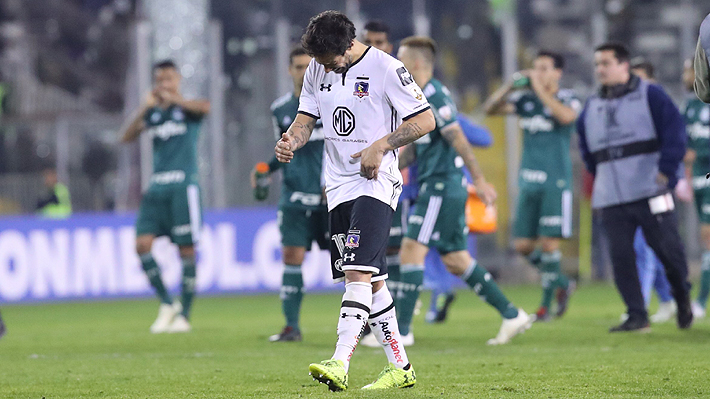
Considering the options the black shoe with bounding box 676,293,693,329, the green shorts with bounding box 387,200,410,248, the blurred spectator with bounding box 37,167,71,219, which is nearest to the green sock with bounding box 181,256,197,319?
the green shorts with bounding box 387,200,410,248

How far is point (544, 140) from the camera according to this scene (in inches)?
425

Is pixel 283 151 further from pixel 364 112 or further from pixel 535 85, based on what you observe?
pixel 535 85

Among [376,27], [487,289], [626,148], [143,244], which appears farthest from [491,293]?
[143,244]

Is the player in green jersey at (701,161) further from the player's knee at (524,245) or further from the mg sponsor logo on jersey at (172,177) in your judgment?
the mg sponsor logo on jersey at (172,177)

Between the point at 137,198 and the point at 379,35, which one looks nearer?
the point at 379,35

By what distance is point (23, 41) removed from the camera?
2389 cm

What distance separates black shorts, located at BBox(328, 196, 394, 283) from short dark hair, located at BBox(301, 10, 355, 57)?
2.52ft

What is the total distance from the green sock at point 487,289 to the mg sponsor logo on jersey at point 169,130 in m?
3.48

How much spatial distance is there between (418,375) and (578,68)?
1332cm

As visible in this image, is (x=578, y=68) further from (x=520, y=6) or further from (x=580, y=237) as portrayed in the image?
(x=580, y=237)

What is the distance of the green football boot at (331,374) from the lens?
5.21m

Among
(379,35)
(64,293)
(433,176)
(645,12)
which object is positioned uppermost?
(645,12)

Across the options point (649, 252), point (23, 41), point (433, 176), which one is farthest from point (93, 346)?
point (23, 41)

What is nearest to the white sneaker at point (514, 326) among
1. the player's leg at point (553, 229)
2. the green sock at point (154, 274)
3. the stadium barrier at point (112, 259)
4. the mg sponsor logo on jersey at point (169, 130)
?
the player's leg at point (553, 229)
